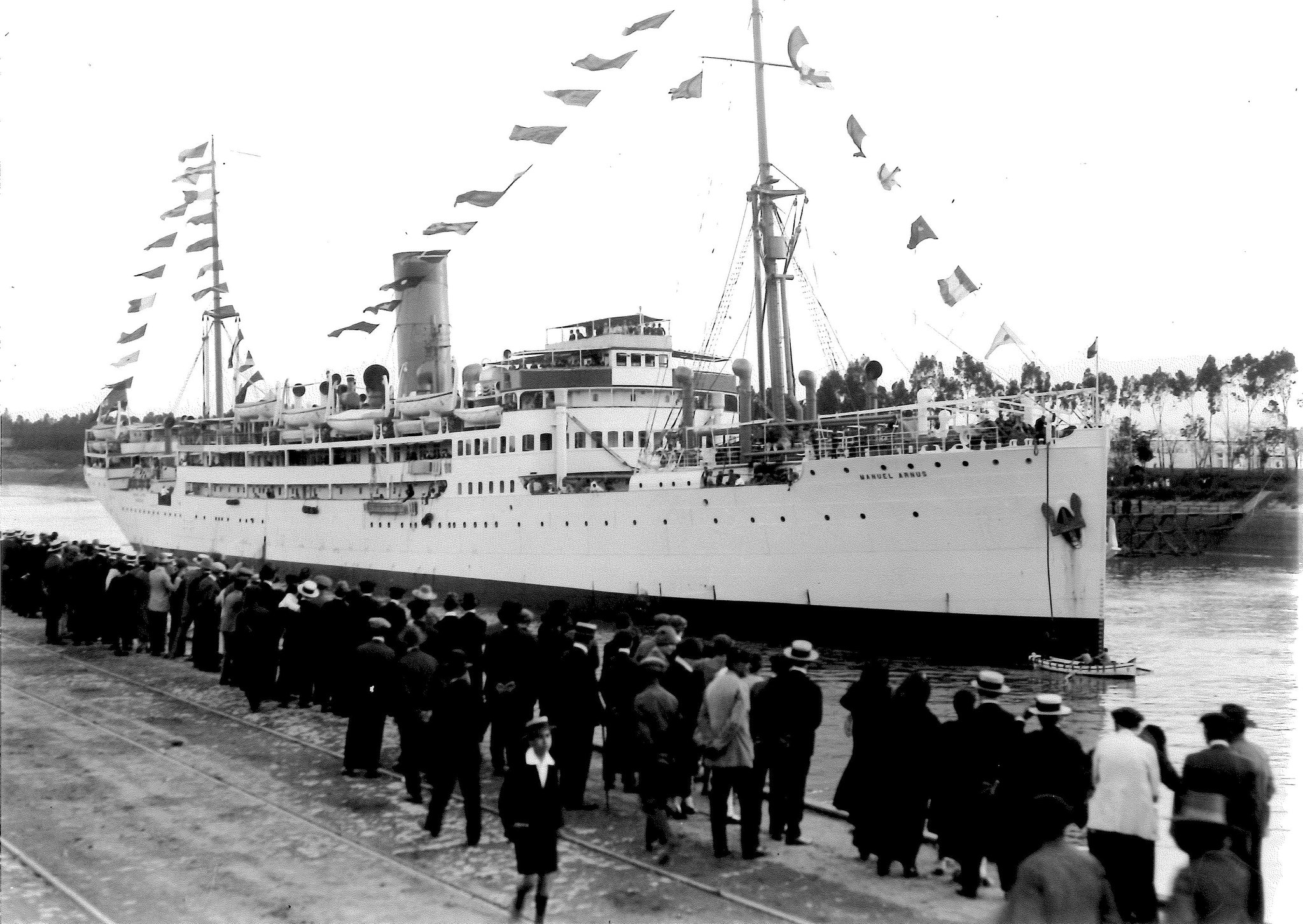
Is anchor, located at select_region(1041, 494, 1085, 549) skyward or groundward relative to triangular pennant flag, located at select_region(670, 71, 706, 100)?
groundward

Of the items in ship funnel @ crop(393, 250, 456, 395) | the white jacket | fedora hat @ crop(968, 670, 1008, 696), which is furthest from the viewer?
ship funnel @ crop(393, 250, 456, 395)

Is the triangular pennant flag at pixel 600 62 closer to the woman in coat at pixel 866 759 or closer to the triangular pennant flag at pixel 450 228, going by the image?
the triangular pennant flag at pixel 450 228

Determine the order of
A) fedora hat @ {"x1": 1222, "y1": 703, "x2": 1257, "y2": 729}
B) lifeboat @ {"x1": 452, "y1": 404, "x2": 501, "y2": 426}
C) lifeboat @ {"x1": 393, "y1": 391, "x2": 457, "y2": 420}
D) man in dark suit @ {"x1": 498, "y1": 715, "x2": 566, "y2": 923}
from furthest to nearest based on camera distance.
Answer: lifeboat @ {"x1": 393, "y1": 391, "x2": 457, "y2": 420} → lifeboat @ {"x1": 452, "y1": 404, "x2": 501, "y2": 426} → man in dark suit @ {"x1": 498, "y1": 715, "x2": 566, "y2": 923} → fedora hat @ {"x1": 1222, "y1": 703, "x2": 1257, "y2": 729}

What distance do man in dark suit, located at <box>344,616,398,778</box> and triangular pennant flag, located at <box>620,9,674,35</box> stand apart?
14921 millimetres

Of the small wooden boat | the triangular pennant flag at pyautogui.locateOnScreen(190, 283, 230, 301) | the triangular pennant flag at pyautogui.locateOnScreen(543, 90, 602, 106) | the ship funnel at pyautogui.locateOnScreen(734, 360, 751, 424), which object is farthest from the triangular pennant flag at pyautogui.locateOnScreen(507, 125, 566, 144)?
the triangular pennant flag at pyautogui.locateOnScreen(190, 283, 230, 301)

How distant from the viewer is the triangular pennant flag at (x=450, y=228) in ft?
80.2

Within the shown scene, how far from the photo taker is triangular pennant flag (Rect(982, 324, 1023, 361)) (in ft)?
74.2

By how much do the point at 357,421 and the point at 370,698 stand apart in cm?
3149

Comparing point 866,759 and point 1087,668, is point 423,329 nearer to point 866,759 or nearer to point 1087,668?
point 1087,668

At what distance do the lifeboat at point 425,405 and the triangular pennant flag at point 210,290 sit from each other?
15111mm

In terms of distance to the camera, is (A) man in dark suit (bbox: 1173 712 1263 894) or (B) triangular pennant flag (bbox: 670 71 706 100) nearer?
(A) man in dark suit (bbox: 1173 712 1263 894)

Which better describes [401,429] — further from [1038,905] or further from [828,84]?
[1038,905]

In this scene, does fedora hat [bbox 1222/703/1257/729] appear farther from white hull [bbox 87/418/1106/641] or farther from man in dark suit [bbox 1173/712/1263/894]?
white hull [bbox 87/418/1106/641]

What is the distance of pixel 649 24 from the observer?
2188 cm
